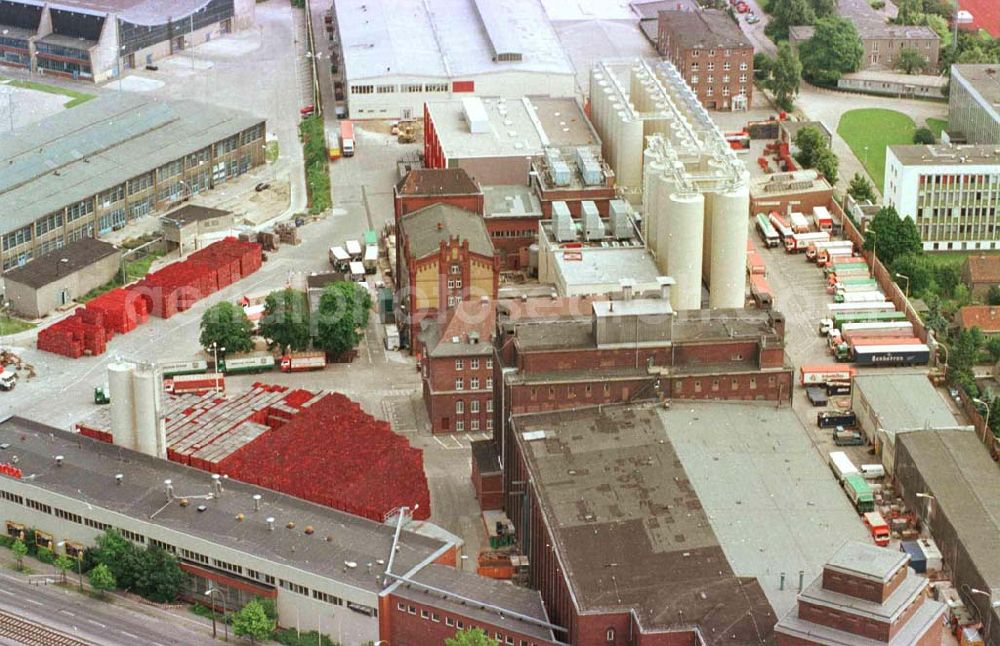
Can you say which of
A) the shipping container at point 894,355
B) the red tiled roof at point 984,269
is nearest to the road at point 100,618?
the shipping container at point 894,355

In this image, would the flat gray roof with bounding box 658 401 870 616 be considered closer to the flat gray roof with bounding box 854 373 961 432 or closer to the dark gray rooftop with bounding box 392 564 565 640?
the dark gray rooftop with bounding box 392 564 565 640

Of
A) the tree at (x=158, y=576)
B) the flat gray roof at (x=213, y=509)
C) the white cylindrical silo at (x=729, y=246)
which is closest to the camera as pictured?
the flat gray roof at (x=213, y=509)

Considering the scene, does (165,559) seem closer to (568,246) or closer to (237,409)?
(237,409)

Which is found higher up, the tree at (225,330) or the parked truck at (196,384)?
the tree at (225,330)

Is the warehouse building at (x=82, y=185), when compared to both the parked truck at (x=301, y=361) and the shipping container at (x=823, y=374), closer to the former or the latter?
the parked truck at (x=301, y=361)

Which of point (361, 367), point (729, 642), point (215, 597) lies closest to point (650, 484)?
point (729, 642)

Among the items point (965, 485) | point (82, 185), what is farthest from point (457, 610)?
point (82, 185)

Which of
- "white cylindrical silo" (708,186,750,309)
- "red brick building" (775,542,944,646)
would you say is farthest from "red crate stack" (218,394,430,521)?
Result: "red brick building" (775,542,944,646)
